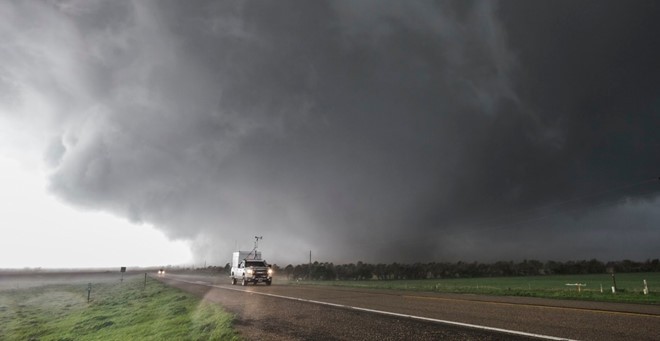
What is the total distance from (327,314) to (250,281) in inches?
1022

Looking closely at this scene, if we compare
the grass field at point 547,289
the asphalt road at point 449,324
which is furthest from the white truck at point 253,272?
the asphalt road at point 449,324

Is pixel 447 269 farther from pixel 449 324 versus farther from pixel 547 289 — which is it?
pixel 449 324

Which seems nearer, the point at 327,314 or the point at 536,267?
the point at 327,314

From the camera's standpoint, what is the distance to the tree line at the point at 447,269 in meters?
95.4

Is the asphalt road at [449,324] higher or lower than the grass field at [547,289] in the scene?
higher

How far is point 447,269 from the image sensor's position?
385 feet

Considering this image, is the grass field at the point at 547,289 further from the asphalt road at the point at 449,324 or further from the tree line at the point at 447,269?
the tree line at the point at 447,269

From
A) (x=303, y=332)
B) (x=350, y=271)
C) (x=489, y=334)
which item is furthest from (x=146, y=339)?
(x=350, y=271)

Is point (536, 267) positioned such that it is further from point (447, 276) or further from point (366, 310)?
point (366, 310)

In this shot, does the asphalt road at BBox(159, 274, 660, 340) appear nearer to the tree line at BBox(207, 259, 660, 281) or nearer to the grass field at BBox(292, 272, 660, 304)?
the grass field at BBox(292, 272, 660, 304)

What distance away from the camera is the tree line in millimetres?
95369

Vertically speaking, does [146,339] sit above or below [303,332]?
below

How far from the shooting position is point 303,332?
9.73m

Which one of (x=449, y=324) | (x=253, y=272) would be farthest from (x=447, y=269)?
(x=449, y=324)
